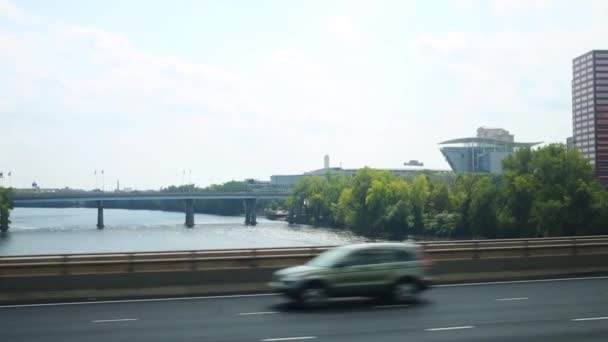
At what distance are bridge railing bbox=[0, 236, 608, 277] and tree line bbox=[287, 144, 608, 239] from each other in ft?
163

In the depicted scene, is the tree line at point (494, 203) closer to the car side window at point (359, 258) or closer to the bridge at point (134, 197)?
the bridge at point (134, 197)

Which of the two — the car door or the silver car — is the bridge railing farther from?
the car door

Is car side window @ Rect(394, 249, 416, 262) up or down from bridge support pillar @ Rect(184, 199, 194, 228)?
up

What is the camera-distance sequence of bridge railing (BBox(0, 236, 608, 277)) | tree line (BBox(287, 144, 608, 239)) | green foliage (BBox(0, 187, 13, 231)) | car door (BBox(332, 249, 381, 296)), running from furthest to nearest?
green foliage (BBox(0, 187, 13, 231)), tree line (BBox(287, 144, 608, 239)), bridge railing (BBox(0, 236, 608, 277)), car door (BBox(332, 249, 381, 296))

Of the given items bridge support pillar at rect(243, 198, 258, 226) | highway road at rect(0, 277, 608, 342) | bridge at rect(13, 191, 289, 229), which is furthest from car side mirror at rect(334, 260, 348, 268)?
bridge support pillar at rect(243, 198, 258, 226)

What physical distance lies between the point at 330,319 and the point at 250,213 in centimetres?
12678

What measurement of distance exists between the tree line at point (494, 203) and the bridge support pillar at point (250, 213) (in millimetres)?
19131

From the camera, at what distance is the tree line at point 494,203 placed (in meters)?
76.9

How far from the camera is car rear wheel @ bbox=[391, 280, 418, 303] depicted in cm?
2077

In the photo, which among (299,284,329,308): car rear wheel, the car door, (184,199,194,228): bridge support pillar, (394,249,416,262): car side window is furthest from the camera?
(184,199,194,228): bridge support pillar

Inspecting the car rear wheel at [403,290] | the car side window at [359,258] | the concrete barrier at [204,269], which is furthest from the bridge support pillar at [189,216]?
the car side window at [359,258]

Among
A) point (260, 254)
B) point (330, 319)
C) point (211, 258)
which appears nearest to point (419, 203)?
point (260, 254)

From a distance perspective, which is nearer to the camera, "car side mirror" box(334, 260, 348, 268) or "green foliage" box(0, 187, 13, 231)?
"car side mirror" box(334, 260, 348, 268)

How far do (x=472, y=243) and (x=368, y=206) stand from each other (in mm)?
80574
